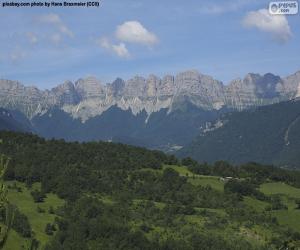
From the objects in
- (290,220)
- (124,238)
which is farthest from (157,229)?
(290,220)

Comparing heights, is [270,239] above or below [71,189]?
below

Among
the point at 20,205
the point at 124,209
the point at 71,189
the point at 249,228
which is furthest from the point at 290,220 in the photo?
the point at 20,205

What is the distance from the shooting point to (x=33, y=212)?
574ft

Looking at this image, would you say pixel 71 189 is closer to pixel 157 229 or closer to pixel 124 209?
pixel 124 209

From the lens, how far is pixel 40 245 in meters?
154

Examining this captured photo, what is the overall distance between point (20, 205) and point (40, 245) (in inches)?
1143

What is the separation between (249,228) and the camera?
180 m

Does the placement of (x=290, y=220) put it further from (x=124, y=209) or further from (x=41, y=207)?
(x=41, y=207)

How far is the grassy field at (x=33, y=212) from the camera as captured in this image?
152750mm

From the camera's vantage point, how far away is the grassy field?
153m

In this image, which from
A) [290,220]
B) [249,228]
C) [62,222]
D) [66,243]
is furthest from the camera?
[290,220]

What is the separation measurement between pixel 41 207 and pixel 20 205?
6.37m

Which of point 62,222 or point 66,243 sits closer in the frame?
point 66,243

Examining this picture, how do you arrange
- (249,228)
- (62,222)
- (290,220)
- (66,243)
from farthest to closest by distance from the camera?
(290,220), (249,228), (62,222), (66,243)
